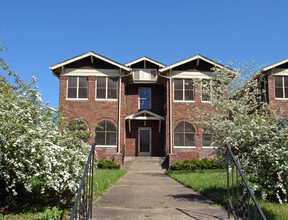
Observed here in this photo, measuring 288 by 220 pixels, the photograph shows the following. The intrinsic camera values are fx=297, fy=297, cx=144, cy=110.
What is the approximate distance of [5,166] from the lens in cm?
545

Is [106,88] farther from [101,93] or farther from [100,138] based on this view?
[100,138]

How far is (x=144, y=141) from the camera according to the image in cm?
2466

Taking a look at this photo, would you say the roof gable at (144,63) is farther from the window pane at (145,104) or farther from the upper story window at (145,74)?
the window pane at (145,104)

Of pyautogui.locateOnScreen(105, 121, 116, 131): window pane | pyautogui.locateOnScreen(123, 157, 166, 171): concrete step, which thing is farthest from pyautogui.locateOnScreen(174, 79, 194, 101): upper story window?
pyautogui.locateOnScreen(105, 121, 116, 131): window pane

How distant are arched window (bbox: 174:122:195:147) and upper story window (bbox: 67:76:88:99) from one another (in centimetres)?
740

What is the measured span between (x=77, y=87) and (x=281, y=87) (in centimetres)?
1558

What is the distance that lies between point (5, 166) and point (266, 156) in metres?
5.28

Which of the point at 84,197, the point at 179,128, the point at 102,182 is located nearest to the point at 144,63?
the point at 179,128

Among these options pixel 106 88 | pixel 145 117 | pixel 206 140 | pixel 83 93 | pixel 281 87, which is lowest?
pixel 206 140

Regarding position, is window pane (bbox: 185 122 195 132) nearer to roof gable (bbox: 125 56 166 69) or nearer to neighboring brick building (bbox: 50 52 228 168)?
neighboring brick building (bbox: 50 52 228 168)

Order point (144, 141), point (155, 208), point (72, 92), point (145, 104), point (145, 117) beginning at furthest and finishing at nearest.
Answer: point (145, 104) → point (144, 141) → point (145, 117) → point (72, 92) → point (155, 208)

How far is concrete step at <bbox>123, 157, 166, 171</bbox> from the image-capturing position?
69.5ft

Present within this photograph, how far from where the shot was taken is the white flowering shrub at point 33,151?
5.44 m

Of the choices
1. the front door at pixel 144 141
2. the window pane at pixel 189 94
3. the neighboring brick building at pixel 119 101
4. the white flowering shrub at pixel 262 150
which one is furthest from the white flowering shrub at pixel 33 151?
the front door at pixel 144 141
